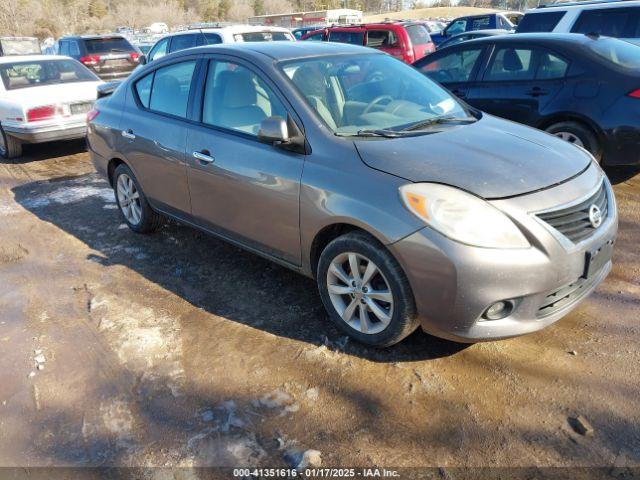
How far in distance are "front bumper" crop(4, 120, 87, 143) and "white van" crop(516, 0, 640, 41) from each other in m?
7.56

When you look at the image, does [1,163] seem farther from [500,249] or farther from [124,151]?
[500,249]

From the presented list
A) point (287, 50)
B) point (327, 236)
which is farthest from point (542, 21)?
point (327, 236)

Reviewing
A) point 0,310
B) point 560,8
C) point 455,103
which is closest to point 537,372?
point 455,103

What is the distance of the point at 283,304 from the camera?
11.8ft

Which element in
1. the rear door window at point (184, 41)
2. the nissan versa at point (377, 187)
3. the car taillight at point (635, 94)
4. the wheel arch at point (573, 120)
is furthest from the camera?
the rear door window at point (184, 41)

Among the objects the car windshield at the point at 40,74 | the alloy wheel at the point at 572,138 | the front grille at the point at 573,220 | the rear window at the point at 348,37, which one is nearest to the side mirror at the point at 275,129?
the front grille at the point at 573,220

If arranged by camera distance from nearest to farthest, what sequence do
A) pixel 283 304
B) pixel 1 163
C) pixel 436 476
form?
pixel 436 476, pixel 283 304, pixel 1 163

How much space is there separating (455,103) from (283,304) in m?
1.98

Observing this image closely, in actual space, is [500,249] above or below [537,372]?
above

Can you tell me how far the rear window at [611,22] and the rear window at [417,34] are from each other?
15.5ft

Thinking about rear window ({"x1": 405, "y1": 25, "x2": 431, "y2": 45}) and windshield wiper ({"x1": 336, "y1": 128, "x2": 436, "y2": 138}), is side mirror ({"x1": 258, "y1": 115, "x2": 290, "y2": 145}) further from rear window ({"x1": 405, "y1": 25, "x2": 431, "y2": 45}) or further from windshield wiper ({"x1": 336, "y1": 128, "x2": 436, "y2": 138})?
rear window ({"x1": 405, "y1": 25, "x2": 431, "y2": 45})

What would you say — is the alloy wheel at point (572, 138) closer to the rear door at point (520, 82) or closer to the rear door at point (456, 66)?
the rear door at point (520, 82)

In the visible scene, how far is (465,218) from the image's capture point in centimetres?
251

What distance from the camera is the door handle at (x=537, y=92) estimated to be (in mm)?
5473
